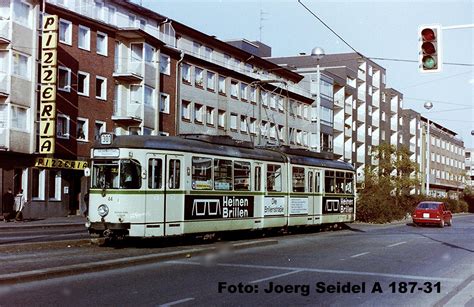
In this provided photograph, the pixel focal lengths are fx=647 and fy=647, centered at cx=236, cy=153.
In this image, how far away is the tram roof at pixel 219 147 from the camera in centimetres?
1798

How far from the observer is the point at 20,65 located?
35.0 m

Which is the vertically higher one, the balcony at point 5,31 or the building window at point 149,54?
the building window at point 149,54

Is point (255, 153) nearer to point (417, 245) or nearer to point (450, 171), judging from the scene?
point (417, 245)

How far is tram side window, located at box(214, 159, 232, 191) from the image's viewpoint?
2031 centimetres

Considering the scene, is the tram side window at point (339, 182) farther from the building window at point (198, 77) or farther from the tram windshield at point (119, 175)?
the building window at point (198, 77)

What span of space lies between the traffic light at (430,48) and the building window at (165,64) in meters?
34.2

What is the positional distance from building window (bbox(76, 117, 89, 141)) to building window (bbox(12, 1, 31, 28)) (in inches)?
277

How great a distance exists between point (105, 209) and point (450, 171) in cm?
11787

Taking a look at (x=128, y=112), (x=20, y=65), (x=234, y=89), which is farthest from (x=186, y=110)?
(x=20, y=65)

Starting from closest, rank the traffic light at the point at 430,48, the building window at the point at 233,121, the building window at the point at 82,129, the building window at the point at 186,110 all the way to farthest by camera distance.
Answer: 1. the traffic light at the point at 430,48
2. the building window at the point at 82,129
3. the building window at the point at 186,110
4. the building window at the point at 233,121

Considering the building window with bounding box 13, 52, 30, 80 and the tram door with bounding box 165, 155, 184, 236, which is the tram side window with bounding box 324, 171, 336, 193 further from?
the building window with bounding box 13, 52, 30, 80

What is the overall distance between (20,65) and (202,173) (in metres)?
19.5

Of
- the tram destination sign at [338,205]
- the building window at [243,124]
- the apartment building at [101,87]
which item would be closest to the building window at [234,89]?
the apartment building at [101,87]

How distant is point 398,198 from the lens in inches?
1993
